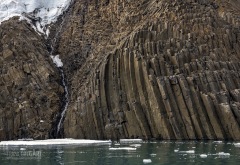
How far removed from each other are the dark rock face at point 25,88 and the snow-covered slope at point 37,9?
A: 9436mm

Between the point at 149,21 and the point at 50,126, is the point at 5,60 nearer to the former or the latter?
the point at 50,126

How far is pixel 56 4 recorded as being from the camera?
97.6 meters

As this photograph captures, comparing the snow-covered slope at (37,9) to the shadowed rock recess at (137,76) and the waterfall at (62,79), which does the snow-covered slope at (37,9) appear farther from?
the shadowed rock recess at (137,76)

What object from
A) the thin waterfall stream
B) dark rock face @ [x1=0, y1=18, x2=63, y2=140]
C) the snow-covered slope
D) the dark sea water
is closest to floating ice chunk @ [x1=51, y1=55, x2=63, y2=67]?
the thin waterfall stream

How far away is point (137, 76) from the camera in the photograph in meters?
63.5

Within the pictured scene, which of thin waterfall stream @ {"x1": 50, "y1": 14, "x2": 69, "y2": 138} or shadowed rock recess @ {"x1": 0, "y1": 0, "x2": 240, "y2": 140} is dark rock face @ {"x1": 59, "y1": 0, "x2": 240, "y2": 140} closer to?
shadowed rock recess @ {"x1": 0, "y1": 0, "x2": 240, "y2": 140}

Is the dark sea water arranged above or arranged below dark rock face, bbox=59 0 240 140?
below

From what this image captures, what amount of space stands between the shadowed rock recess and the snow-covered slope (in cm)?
719

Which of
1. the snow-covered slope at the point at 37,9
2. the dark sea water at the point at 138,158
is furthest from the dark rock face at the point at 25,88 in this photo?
the dark sea water at the point at 138,158

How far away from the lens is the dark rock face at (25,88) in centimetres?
6838

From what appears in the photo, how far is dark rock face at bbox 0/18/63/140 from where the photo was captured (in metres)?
68.4

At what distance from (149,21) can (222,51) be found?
12.9 metres

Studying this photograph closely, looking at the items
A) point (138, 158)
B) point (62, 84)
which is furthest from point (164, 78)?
point (138, 158)

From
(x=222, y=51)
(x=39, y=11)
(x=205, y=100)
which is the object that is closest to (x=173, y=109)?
(x=205, y=100)
